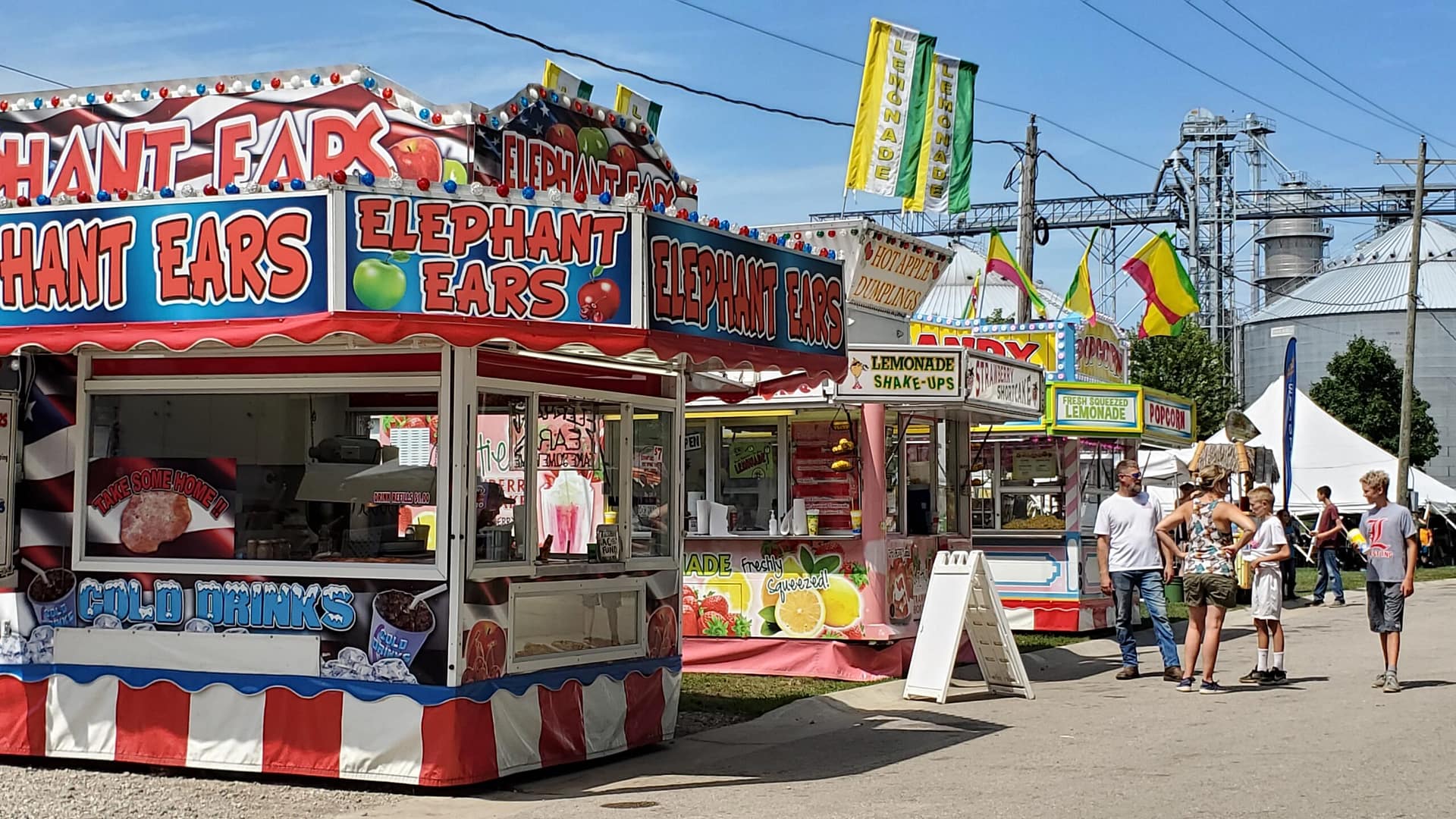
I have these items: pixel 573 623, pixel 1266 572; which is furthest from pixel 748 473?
pixel 573 623

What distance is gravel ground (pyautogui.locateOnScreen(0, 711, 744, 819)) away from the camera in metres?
7.90

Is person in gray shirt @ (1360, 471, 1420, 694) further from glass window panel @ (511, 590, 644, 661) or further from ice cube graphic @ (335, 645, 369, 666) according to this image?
ice cube graphic @ (335, 645, 369, 666)

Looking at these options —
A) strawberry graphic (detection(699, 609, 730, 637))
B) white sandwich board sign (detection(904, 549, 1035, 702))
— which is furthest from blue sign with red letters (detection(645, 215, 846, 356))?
strawberry graphic (detection(699, 609, 730, 637))

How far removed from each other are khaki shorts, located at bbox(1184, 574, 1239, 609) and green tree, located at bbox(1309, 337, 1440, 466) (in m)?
40.2

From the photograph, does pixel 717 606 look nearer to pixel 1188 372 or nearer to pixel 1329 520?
pixel 1329 520

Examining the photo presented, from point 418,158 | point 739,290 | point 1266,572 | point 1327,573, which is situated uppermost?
point 418,158

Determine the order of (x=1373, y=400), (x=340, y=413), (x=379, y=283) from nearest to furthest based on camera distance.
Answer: (x=379, y=283) → (x=340, y=413) → (x=1373, y=400)

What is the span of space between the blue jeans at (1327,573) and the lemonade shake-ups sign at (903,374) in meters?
12.2

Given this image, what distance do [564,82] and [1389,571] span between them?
25.7 feet

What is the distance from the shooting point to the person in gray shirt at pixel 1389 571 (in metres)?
12.2

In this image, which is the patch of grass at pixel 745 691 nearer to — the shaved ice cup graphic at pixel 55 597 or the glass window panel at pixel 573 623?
A: the glass window panel at pixel 573 623

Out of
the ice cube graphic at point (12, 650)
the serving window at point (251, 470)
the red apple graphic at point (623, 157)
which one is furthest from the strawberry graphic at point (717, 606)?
the ice cube graphic at point (12, 650)

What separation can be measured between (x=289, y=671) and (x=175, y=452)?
1520mm

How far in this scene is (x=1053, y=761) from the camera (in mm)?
9258
